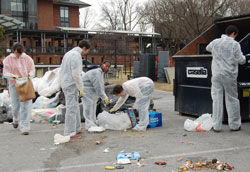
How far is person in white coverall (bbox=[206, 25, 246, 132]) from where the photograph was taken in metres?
5.73

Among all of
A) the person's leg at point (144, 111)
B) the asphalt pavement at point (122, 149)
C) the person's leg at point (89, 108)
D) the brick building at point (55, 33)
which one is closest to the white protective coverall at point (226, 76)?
the asphalt pavement at point (122, 149)

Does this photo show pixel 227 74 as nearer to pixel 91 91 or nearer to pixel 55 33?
pixel 91 91

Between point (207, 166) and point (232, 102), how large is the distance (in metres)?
2.15

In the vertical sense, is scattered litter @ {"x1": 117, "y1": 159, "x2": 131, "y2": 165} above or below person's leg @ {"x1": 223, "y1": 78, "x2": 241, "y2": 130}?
below

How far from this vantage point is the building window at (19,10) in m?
45.2

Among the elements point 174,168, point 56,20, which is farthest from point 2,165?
point 56,20

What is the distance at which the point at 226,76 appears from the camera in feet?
19.0

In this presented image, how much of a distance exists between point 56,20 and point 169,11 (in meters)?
32.2

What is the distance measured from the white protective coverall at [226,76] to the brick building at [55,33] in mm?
25123

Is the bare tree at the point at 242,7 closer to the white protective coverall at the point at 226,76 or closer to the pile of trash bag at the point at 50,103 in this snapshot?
the pile of trash bag at the point at 50,103

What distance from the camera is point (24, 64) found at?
20.7 ft

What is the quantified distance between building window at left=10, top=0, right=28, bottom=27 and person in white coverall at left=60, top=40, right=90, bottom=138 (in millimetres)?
42920

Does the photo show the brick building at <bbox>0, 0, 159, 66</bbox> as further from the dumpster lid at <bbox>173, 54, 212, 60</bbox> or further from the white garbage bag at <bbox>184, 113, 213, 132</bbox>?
the white garbage bag at <bbox>184, 113, 213, 132</bbox>

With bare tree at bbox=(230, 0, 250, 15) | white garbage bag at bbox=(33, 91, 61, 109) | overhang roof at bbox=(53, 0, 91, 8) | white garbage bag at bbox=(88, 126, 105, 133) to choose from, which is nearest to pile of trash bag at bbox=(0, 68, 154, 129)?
white garbage bag at bbox=(33, 91, 61, 109)
